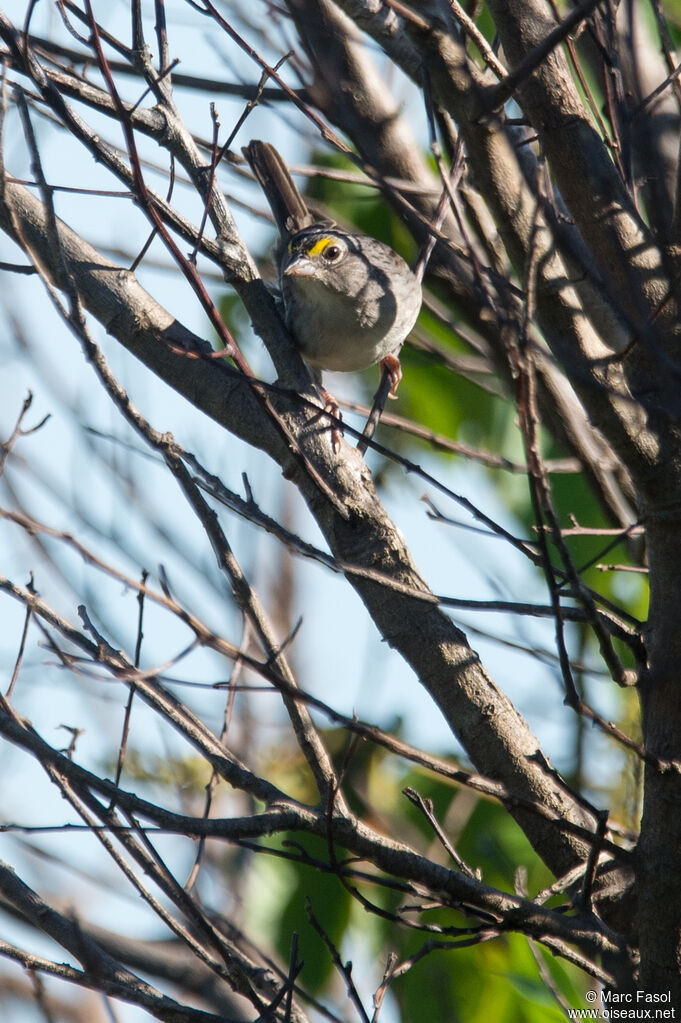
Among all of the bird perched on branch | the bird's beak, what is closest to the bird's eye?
the bird perched on branch

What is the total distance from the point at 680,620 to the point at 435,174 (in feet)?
11.6

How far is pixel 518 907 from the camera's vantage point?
92.6 inches

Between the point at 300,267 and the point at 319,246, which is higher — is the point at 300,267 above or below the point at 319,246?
below

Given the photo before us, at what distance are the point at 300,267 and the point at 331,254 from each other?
11.0 inches

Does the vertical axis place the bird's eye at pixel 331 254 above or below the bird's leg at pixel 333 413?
above

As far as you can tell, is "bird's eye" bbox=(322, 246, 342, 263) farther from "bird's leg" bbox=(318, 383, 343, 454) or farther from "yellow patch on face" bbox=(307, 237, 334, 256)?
"bird's leg" bbox=(318, 383, 343, 454)

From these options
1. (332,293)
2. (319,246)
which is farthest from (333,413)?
(319,246)

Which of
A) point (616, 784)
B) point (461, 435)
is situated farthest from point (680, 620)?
point (461, 435)

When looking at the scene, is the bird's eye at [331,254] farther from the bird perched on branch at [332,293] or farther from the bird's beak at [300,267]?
the bird's beak at [300,267]

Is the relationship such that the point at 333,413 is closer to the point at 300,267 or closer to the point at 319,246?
the point at 300,267

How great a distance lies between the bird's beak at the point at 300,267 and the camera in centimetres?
457

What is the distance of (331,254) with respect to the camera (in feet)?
15.8

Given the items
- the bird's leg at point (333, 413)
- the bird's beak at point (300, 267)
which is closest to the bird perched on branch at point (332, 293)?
the bird's beak at point (300, 267)

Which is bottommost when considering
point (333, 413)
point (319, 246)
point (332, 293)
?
point (333, 413)
